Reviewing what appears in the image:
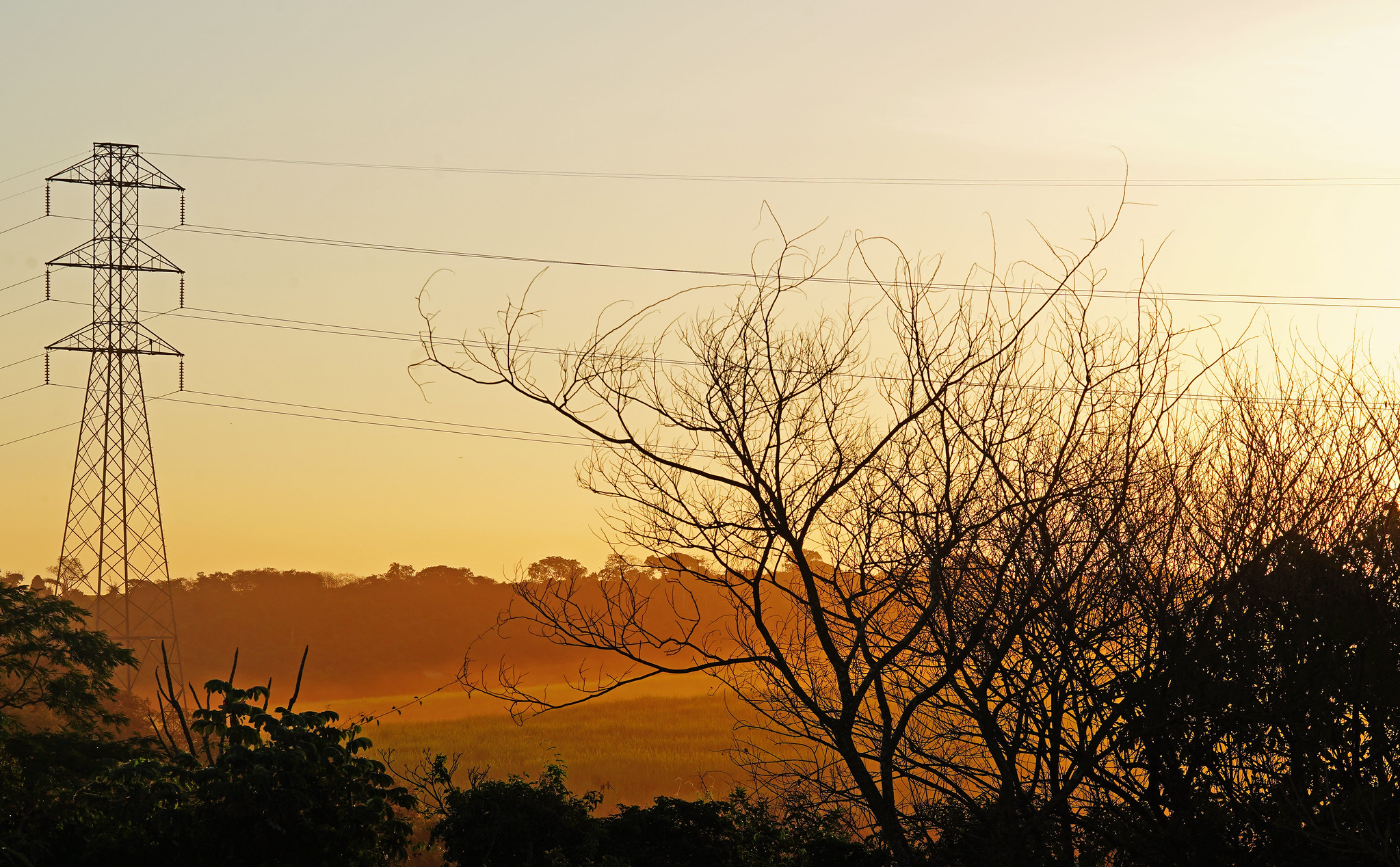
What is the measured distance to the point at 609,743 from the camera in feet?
104

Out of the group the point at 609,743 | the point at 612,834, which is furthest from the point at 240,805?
the point at 609,743

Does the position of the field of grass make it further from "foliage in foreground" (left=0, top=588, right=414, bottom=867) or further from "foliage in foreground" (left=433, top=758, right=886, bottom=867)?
"foliage in foreground" (left=0, top=588, right=414, bottom=867)

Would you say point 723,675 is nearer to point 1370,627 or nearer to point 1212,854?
point 1212,854

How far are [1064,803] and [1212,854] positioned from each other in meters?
1.07

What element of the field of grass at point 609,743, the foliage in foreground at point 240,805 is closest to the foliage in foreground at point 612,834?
the foliage in foreground at point 240,805

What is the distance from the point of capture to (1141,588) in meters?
8.77

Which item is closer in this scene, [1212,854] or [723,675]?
[1212,854]

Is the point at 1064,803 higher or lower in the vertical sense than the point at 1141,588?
lower

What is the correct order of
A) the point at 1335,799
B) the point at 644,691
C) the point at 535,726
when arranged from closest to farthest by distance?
the point at 1335,799
the point at 535,726
the point at 644,691

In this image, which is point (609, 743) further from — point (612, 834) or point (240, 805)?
point (240, 805)

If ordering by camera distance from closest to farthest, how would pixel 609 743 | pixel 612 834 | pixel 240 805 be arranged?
pixel 240 805, pixel 612 834, pixel 609 743

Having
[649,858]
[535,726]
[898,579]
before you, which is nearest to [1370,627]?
[898,579]

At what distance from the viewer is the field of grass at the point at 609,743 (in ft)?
87.9

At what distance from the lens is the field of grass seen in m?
26.8
